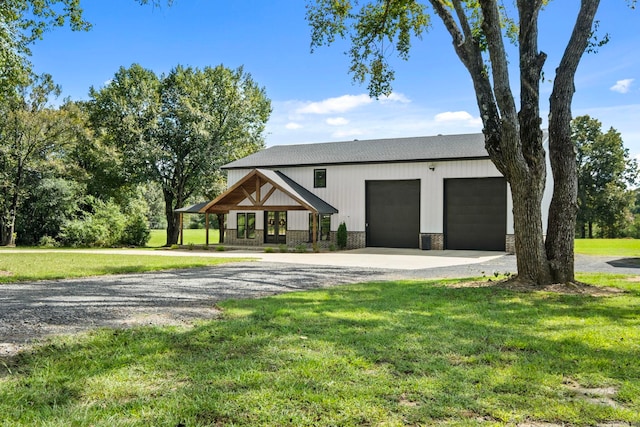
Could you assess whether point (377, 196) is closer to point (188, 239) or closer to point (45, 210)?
point (188, 239)

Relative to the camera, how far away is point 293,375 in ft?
12.7

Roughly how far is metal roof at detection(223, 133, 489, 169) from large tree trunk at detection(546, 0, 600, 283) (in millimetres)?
13404

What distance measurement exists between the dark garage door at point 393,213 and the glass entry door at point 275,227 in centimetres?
513

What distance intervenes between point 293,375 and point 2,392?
210 cm

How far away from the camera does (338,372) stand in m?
3.96

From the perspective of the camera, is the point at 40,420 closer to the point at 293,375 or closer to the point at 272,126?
the point at 293,375

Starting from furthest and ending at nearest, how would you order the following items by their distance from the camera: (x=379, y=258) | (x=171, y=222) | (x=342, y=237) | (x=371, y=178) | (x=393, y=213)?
(x=171, y=222) → (x=371, y=178) → (x=342, y=237) → (x=393, y=213) → (x=379, y=258)

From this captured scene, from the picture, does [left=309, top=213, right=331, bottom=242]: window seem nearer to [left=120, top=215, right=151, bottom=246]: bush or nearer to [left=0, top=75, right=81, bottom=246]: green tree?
[left=120, top=215, right=151, bottom=246]: bush

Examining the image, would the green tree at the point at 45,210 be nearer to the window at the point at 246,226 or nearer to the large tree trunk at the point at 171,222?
the large tree trunk at the point at 171,222

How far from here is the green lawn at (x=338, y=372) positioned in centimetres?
314

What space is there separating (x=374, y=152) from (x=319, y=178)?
3461 mm

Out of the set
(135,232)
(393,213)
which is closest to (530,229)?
(393,213)

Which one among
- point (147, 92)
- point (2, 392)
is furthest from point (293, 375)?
point (147, 92)

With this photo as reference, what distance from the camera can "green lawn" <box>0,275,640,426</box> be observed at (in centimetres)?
314
